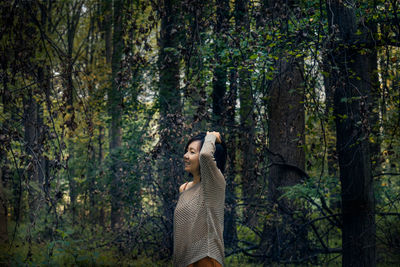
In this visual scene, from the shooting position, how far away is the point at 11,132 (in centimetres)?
360

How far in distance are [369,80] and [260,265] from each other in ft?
12.7

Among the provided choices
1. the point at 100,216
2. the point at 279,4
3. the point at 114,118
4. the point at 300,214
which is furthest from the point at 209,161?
the point at 100,216

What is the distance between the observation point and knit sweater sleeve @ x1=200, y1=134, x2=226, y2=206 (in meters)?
3.19

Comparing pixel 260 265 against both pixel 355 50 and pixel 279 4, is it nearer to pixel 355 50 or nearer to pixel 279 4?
pixel 355 50

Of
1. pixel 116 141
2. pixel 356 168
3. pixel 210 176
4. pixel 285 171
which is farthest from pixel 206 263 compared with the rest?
pixel 116 141

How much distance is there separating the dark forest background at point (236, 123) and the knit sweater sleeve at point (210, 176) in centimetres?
48

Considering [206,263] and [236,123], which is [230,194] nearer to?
[236,123]

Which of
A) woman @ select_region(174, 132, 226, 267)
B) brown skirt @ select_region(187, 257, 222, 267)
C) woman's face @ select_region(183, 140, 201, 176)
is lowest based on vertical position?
brown skirt @ select_region(187, 257, 222, 267)

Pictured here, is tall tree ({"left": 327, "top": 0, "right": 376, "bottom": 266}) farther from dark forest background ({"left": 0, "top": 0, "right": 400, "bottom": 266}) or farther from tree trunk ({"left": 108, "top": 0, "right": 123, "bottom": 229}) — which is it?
tree trunk ({"left": 108, "top": 0, "right": 123, "bottom": 229})

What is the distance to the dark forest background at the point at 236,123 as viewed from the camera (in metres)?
3.79

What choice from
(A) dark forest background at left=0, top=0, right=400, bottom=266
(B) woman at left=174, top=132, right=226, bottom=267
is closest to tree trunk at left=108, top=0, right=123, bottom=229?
(A) dark forest background at left=0, top=0, right=400, bottom=266

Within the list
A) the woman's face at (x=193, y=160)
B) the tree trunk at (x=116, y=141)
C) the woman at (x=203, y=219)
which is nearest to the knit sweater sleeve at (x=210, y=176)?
the woman at (x=203, y=219)

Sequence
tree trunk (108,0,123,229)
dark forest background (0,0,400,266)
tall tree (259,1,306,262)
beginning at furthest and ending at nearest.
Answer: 1. tree trunk (108,0,123,229)
2. tall tree (259,1,306,262)
3. dark forest background (0,0,400,266)

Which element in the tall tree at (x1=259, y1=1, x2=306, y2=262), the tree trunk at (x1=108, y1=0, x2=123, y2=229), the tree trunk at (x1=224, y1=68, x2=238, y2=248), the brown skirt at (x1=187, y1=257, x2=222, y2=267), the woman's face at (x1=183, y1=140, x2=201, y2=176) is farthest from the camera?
the tree trunk at (x1=108, y1=0, x2=123, y2=229)
